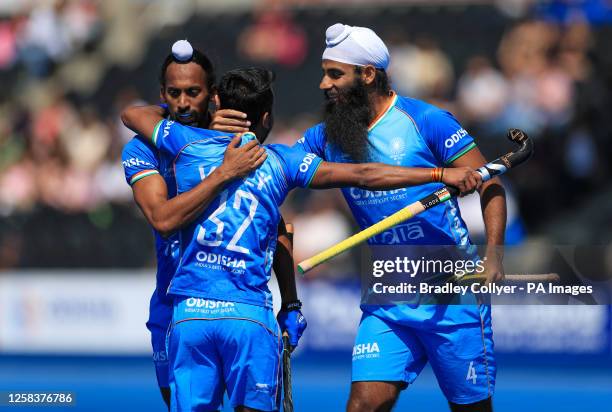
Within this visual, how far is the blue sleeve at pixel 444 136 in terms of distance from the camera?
5859mm

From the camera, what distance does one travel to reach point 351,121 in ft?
19.5

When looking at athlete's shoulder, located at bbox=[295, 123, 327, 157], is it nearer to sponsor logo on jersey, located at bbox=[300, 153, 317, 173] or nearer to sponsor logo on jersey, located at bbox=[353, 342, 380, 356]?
sponsor logo on jersey, located at bbox=[300, 153, 317, 173]

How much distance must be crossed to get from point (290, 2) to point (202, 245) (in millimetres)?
10034

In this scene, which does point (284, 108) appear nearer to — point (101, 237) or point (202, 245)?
point (101, 237)

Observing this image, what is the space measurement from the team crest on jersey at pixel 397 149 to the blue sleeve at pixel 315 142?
0.38m

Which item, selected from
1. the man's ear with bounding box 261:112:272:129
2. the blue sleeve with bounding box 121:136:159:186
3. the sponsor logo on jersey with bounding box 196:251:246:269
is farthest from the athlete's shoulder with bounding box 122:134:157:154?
the sponsor logo on jersey with bounding box 196:251:246:269

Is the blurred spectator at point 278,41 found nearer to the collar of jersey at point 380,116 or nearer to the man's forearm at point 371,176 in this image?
the collar of jersey at point 380,116

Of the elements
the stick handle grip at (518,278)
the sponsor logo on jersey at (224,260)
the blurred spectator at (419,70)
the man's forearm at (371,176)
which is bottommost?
the sponsor logo on jersey at (224,260)

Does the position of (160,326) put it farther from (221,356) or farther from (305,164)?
(305,164)

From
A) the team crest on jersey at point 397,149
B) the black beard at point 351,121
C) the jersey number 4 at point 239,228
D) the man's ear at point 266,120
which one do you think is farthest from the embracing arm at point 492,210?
the jersey number 4 at point 239,228

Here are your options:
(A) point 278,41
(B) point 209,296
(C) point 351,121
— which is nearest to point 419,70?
(A) point 278,41

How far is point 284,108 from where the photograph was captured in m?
14.7

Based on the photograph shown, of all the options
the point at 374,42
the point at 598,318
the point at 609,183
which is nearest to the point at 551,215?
the point at 609,183

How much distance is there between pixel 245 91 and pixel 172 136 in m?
0.40
